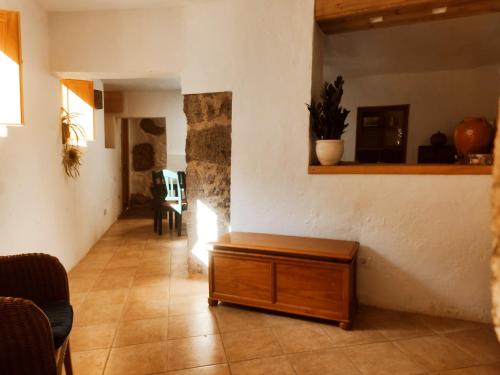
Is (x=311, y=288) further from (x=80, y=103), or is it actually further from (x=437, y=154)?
(x=437, y=154)

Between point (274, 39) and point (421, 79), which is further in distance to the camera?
point (421, 79)

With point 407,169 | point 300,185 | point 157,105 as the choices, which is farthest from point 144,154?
point 407,169

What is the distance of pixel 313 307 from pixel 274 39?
2.23 metres

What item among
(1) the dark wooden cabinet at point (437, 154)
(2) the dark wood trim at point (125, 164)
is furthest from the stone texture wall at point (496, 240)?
(2) the dark wood trim at point (125, 164)

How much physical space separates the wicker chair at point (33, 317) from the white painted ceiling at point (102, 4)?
7.86ft

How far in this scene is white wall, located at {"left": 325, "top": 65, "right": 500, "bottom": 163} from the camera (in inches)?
175

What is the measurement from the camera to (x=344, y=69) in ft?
14.7

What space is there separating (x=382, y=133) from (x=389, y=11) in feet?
9.83

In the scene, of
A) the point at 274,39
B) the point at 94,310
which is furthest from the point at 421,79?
the point at 94,310

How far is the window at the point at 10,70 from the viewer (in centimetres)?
196

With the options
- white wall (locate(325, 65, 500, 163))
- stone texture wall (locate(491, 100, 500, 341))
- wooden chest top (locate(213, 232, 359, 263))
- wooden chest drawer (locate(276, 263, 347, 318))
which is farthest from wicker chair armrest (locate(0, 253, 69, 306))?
white wall (locate(325, 65, 500, 163))

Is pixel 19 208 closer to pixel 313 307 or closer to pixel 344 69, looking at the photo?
pixel 313 307

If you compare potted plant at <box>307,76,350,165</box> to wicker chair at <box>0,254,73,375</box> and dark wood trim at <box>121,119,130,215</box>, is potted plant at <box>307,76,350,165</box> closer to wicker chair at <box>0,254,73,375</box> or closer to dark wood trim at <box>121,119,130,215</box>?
wicker chair at <box>0,254,73,375</box>

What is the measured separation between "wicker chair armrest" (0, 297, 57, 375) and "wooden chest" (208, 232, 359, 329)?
1.50 meters
